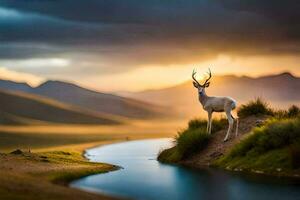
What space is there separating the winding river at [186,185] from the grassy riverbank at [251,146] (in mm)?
2059

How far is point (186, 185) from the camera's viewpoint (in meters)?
32.0

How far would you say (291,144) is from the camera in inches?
1483

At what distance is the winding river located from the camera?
28.6 metres

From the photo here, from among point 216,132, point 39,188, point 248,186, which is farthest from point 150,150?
point 39,188

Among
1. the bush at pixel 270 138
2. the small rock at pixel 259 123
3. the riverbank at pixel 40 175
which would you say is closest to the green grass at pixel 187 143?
the small rock at pixel 259 123

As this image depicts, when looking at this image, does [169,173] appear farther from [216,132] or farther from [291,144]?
[216,132]

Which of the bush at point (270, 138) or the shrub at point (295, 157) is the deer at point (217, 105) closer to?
the bush at point (270, 138)

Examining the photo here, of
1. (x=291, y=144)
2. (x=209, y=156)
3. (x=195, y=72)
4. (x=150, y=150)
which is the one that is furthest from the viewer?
(x=150, y=150)

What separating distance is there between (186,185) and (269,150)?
9030mm

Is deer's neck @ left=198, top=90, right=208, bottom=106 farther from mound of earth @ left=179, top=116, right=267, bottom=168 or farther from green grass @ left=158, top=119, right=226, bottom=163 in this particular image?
mound of earth @ left=179, top=116, right=267, bottom=168

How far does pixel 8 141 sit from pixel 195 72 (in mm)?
37319

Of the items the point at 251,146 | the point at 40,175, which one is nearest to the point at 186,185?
the point at 40,175

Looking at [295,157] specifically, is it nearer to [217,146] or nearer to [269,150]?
[269,150]

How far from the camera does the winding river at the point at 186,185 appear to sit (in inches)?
1125
